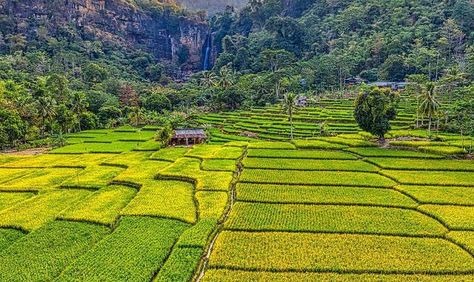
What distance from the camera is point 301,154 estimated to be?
49344 mm

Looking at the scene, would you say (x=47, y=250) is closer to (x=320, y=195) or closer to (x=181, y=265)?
(x=181, y=265)

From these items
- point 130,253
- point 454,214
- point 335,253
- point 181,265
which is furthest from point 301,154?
point 181,265

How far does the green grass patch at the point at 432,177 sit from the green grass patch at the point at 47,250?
25097mm

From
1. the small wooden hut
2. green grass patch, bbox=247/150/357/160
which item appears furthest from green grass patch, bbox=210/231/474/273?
the small wooden hut

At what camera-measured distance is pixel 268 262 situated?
907 inches

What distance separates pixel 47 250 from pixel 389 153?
3672cm

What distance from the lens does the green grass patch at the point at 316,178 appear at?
37.7 metres

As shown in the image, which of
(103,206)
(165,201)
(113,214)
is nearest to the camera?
(113,214)

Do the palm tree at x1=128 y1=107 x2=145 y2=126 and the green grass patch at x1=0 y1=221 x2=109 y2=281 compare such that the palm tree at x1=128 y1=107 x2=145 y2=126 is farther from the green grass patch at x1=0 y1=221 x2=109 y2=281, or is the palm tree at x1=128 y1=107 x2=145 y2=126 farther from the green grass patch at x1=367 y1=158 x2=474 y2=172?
the green grass patch at x1=0 y1=221 x2=109 y2=281

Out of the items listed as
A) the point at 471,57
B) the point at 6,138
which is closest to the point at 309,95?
the point at 471,57

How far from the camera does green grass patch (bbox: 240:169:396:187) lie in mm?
37656

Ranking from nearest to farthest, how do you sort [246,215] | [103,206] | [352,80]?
[246,215], [103,206], [352,80]

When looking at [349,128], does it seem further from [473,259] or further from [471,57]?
[473,259]

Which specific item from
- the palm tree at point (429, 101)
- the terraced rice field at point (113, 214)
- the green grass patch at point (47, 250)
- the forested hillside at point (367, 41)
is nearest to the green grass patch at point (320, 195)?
the terraced rice field at point (113, 214)
